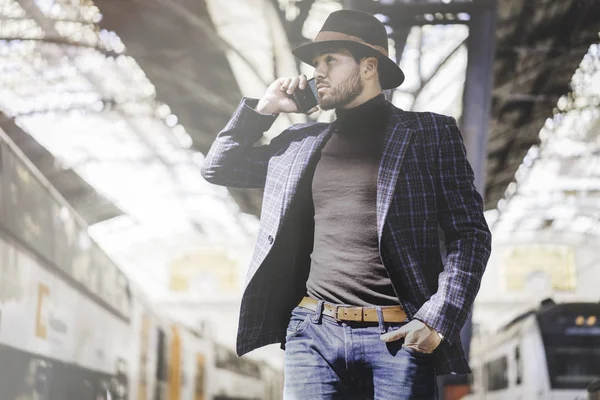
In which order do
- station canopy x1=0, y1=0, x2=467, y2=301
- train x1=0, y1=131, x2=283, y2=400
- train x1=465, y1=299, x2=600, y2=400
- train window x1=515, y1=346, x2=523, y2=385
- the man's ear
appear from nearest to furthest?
1. the man's ear
2. train x1=0, y1=131, x2=283, y2=400
3. station canopy x1=0, y1=0, x2=467, y2=301
4. train x1=465, y1=299, x2=600, y2=400
5. train window x1=515, y1=346, x2=523, y2=385

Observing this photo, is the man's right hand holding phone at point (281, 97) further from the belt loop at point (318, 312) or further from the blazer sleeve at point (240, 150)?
the belt loop at point (318, 312)

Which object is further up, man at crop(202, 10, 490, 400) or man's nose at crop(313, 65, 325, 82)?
man's nose at crop(313, 65, 325, 82)

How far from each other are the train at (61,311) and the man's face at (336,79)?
5.37 ft

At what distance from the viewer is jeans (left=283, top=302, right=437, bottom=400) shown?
1.48 meters

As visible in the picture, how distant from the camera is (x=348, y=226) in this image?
1.56 meters

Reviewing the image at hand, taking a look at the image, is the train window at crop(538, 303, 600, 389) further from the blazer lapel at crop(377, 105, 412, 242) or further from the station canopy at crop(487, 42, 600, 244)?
the blazer lapel at crop(377, 105, 412, 242)

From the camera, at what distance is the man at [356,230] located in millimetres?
1494

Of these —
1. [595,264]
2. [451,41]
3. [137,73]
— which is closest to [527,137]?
[595,264]

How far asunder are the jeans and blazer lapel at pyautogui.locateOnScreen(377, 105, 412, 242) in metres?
0.22

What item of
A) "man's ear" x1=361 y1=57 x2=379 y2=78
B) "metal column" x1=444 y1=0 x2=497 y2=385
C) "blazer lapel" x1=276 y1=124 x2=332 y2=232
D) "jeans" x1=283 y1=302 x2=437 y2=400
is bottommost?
"jeans" x1=283 y1=302 x2=437 y2=400

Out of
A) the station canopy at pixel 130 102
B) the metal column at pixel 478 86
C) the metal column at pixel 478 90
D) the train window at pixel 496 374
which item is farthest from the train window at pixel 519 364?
the metal column at pixel 478 86

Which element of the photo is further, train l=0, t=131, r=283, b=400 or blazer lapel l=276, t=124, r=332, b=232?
train l=0, t=131, r=283, b=400

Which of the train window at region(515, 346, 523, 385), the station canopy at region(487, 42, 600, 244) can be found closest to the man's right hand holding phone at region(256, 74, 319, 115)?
the station canopy at region(487, 42, 600, 244)

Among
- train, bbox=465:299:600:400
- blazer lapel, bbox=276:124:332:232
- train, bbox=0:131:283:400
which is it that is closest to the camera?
blazer lapel, bbox=276:124:332:232
